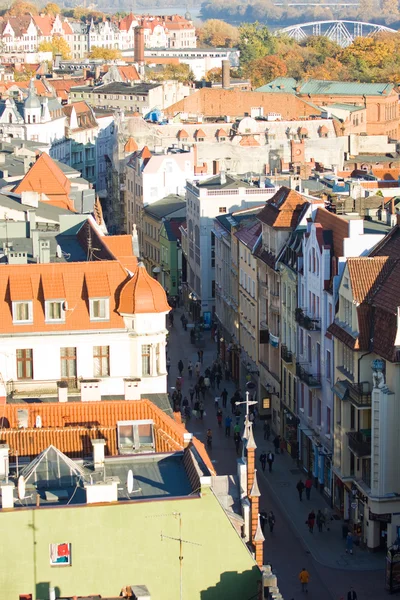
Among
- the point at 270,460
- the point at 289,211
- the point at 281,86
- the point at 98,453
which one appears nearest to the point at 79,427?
the point at 98,453

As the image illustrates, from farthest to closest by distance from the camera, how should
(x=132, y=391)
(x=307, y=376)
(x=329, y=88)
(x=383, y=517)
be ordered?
(x=329, y=88)
(x=307, y=376)
(x=383, y=517)
(x=132, y=391)

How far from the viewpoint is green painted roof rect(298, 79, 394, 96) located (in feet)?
543

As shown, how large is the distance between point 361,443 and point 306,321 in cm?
832

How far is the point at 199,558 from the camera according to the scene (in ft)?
106

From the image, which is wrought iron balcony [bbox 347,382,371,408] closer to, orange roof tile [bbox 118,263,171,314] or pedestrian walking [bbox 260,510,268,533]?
pedestrian walking [bbox 260,510,268,533]

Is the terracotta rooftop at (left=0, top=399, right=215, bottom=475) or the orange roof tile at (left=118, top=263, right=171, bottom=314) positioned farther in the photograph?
the orange roof tile at (left=118, top=263, right=171, bottom=314)

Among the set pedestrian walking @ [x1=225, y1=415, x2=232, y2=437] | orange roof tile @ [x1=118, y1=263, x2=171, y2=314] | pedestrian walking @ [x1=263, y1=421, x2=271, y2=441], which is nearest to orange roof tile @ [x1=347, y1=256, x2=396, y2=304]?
orange roof tile @ [x1=118, y1=263, x2=171, y2=314]

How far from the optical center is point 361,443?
50.4 metres

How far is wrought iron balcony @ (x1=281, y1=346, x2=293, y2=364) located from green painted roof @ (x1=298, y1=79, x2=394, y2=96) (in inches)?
4076

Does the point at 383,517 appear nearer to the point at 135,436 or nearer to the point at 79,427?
the point at 135,436

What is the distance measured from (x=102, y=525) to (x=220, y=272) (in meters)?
52.4

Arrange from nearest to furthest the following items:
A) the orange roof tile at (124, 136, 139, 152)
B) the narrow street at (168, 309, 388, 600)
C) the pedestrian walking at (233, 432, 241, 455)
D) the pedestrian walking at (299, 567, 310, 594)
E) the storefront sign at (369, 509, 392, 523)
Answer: the pedestrian walking at (299, 567, 310, 594), the narrow street at (168, 309, 388, 600), the storefront sign at (369, 509, 392, 523), the pedestrian walking at (233, 432, 241, 455), the orange roof tile at (124, 136, 139, 152)

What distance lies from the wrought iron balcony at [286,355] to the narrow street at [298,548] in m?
3.69

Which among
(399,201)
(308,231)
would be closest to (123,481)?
(308,231)
